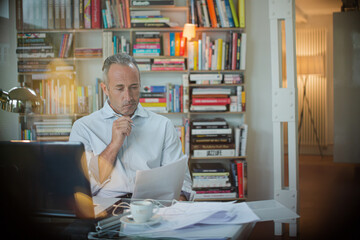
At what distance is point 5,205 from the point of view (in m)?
0.89

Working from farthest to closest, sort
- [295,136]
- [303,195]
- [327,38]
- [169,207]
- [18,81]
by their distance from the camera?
[327,38] → [303,195] → [18,81] → [295,136] → [169,207]

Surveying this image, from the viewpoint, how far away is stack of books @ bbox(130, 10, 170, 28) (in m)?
3.25

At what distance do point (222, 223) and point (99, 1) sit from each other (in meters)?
2.95

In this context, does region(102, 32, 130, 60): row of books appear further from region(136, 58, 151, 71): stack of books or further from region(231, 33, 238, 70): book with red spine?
region(231, 33, 238, 70): book with red spine

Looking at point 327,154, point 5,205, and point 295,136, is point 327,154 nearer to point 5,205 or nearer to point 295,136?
point 295,136

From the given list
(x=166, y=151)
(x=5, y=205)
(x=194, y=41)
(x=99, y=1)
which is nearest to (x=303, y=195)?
(x=194, y=41)

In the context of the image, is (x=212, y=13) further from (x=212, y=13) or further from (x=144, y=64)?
(x=144, y=64)

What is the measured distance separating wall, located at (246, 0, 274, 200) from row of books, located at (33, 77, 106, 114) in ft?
5.16

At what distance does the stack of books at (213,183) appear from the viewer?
3211 millimetres

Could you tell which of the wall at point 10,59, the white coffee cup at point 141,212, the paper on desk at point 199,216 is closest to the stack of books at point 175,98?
the wall at point 10,59

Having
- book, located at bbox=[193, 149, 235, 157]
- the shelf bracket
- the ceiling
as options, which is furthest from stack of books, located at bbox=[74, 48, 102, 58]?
the ceiling

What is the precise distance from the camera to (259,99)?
355 cm

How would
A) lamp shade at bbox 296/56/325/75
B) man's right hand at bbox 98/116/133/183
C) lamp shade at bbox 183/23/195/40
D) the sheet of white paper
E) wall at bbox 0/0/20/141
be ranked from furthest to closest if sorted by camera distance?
lamp shade at bbox 296/56/325/75 → lamp shade at bbox 183/23/195/40 → wall at bbox 0/0/20/141 → man's right hand at bbox 98/116/133/183 → the sheet of white paper

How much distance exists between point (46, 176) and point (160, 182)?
15.6 inches
